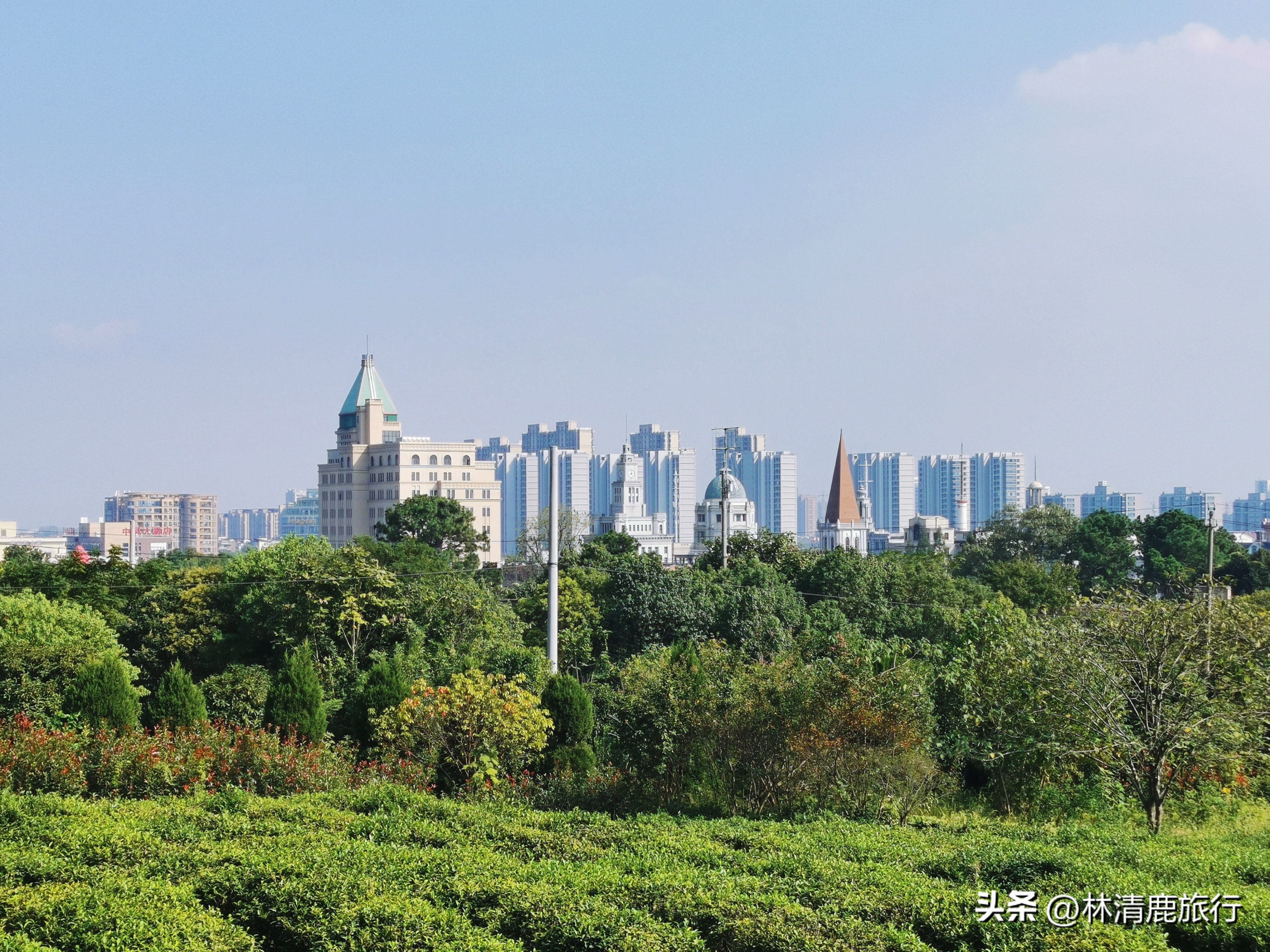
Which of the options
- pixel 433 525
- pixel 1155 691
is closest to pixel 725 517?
pixel 1155 691

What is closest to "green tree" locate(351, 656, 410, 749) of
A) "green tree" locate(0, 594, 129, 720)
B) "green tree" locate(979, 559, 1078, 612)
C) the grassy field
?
"green tree" locate(0, 594, 129, 720)

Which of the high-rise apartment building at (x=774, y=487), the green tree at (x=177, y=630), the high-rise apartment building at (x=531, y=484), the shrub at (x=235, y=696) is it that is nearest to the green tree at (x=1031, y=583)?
the green tree at (x=177, y=630)

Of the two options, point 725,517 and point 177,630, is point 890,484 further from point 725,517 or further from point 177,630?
point 177,630

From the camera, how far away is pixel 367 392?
96.8 m

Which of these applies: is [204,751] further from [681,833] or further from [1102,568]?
[1102,568]

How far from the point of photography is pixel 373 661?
19.8 m

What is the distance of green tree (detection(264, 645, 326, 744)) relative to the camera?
14.2 meters

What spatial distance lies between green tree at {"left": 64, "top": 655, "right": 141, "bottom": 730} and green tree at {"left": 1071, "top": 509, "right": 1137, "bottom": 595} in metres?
39.1

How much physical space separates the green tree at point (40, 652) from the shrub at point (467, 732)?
467 centimetres

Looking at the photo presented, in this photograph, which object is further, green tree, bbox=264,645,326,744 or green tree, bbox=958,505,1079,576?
green tree, bbox=958,505,1079,576

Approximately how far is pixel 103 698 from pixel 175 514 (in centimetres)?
16912

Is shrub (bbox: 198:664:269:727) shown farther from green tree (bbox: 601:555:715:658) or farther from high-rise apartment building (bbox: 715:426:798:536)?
high-rise apartment building (bbox: 715:426:798:536)

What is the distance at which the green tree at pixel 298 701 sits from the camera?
14.2 meters

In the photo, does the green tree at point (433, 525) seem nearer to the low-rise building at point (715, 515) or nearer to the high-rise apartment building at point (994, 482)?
the low-rise building at point (715, 515)
